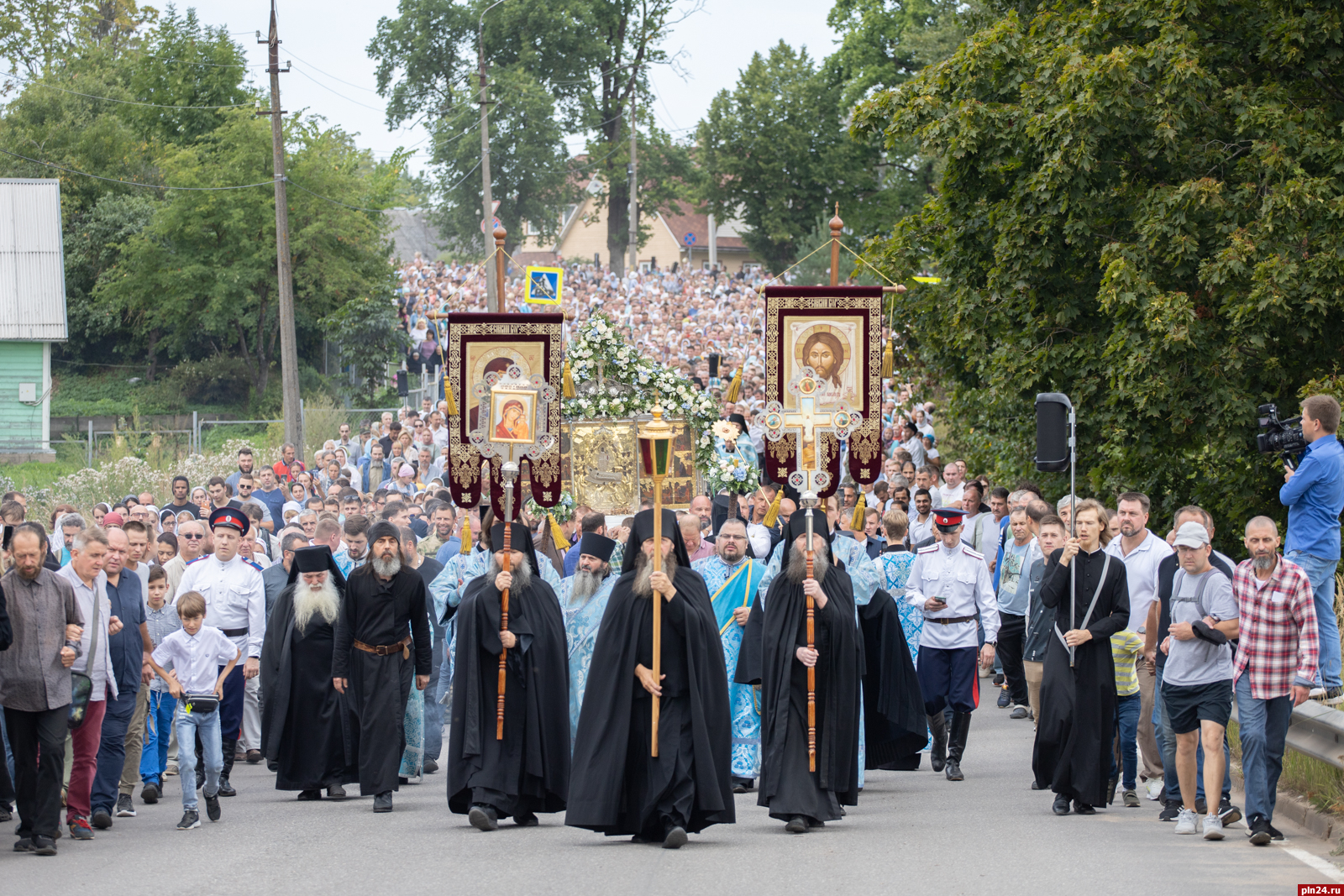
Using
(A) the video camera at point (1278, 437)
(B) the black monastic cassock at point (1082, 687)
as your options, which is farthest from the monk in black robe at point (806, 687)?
(A) the video camera at point (1278, 437)

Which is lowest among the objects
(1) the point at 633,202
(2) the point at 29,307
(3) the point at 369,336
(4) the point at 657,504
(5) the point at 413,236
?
(4) the point at 657,504

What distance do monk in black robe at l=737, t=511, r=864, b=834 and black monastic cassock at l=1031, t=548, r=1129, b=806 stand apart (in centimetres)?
125

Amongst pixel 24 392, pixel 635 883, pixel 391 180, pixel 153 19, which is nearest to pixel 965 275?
pixel 635 883

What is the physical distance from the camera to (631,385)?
744 inches

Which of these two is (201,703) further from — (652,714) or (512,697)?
(652,714)

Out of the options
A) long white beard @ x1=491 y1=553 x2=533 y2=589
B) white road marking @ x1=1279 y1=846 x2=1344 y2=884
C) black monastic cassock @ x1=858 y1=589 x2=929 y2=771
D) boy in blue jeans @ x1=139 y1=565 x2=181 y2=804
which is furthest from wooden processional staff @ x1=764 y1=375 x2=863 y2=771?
boy in blue jeans @ x1=139 y1=565 x2=181 y2=804

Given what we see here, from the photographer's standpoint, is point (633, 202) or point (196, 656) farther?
point (633, 202)

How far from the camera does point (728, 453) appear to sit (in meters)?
19.4

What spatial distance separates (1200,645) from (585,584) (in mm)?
4106

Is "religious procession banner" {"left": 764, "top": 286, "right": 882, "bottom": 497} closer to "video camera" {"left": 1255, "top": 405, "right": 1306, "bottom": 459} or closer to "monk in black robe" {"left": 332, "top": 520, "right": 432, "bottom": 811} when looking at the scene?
"video camera" {"left": 1255, "top": 405, "right": 1306, "bottom": 459}

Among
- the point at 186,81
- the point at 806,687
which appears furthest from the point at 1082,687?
the point at 186,81

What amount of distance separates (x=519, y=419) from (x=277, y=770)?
311 centimetres

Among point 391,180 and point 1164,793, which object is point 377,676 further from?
point 391,180

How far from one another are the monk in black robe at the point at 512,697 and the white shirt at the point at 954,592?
323cm
